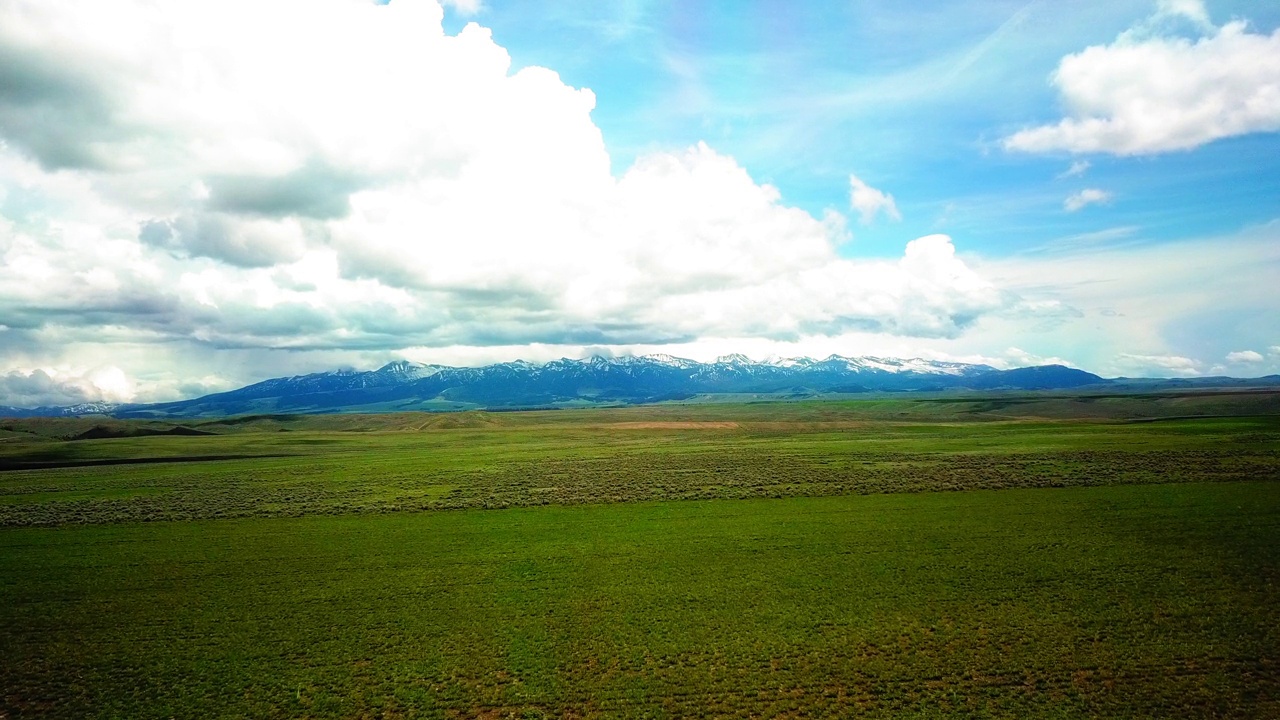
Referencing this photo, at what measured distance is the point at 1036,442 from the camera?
10006 centimetres

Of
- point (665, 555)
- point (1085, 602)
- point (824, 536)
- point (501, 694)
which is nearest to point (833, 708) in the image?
point (501, 694)

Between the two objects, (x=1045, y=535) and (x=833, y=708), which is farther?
(x=1045, y=535)

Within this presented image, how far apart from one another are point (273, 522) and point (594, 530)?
1005 inches

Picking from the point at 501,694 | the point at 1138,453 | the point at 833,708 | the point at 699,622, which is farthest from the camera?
the point at 1138,453

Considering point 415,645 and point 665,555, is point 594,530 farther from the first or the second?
point 415,645

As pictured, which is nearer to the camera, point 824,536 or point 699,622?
point 699,622

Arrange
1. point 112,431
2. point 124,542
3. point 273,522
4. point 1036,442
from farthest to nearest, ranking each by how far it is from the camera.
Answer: point 112,431 → point 1036,442 → point 273,522 → point 124,542

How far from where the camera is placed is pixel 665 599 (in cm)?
2862

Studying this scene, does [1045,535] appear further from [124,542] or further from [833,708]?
[124,542]

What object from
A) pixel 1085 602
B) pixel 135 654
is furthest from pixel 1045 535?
pixel 135 654

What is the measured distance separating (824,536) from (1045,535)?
1254cm

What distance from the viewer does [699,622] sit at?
25766mm

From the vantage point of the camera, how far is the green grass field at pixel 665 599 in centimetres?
2019

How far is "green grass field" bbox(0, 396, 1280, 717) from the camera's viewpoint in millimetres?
20188
